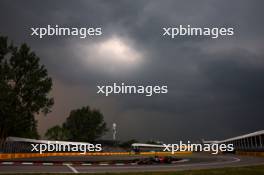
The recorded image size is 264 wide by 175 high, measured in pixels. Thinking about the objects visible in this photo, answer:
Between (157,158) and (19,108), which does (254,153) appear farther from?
(19,108)

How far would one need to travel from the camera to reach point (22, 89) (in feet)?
180

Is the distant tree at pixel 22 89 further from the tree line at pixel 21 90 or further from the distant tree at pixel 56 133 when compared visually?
the distant tree at pixel 56 133

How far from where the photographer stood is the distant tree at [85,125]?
4936 inches

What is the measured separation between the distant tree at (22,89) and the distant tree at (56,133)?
78.0m

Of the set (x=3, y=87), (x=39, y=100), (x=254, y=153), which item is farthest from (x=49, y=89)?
(x=254, y=153)

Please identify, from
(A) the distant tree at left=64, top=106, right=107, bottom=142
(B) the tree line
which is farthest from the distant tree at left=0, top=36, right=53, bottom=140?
(A) the distant tree at left=64, top=106, right=107, bottom=142

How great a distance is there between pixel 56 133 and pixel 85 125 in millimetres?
19929

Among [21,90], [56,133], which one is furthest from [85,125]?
[21,90]

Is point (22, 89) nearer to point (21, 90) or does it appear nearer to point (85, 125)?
point (21, 90)

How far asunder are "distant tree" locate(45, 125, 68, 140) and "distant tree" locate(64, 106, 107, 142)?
4.43 meters

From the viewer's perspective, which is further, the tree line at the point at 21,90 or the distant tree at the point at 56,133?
the distant tree at the point at 56,133

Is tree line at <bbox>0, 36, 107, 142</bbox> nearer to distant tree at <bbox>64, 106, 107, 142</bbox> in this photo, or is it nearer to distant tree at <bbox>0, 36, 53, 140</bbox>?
distant tree at <bbox>0, 36, 53, 140</bbox>

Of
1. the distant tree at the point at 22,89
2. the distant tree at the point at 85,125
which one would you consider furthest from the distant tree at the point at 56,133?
the distant tree at the point at 22,89

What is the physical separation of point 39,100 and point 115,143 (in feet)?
258
